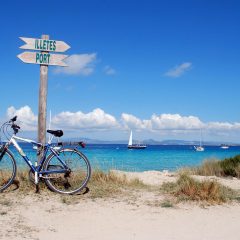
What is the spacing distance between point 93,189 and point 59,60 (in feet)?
9.30

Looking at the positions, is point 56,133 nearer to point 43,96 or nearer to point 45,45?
point 43,96

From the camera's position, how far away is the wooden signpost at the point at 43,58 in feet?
27.1

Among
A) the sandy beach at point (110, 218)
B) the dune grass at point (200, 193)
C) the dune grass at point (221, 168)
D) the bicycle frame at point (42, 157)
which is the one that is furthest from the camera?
the dune grass at point (221, 168)

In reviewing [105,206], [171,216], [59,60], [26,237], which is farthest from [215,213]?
[59,60]

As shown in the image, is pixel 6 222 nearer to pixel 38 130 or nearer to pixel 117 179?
pixel 38 130

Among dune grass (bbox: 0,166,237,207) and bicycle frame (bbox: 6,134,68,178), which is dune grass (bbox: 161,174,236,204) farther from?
bicycle frame (bbox: 6,134,68,178)

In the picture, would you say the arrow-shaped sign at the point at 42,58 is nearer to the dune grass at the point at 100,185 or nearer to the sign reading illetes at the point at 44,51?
the sign reading illetes at the point at 44,51

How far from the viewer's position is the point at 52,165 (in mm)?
7363

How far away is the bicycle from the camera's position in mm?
7328

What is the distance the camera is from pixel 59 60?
842 centimetres

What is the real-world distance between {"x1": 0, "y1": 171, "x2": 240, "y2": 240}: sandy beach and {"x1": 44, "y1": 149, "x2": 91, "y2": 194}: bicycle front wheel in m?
0.30

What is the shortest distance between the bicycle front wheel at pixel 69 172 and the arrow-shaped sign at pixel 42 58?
2.11 metres

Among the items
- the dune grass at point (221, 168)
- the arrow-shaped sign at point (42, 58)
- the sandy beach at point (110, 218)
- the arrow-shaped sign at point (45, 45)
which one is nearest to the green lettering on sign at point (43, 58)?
the arrow-shaped sign at point (42, 58)

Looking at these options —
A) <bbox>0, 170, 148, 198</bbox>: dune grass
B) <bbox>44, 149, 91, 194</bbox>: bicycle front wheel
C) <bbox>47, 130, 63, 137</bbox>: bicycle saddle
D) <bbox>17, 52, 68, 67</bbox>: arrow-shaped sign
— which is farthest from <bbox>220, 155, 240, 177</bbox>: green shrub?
<bbox>47, 130, 63, 137</bbox>: bicycle saddle
